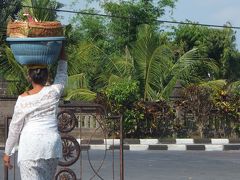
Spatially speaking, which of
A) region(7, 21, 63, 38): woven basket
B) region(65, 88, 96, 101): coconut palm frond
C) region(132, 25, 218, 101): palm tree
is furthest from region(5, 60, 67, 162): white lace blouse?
region(65, 88, 96, 101): coconut palm frond

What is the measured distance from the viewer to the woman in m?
5.14

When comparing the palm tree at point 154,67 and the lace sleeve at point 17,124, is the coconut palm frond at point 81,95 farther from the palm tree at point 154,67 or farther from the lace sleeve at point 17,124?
the lace sleeve at point 17,124

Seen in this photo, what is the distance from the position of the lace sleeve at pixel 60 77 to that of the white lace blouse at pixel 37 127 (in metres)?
0.06

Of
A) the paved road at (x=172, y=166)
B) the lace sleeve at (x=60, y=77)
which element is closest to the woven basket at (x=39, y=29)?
the lace sleeve at (x=60, y=77)

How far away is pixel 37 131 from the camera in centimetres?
518

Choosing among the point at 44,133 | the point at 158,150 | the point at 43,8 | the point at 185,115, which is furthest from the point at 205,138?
the point at 44,133

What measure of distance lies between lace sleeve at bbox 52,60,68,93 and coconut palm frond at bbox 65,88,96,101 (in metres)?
16.8

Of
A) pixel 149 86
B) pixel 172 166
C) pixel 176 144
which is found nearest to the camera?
pixel 172 166

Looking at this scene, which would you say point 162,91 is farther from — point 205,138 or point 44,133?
point 44,133

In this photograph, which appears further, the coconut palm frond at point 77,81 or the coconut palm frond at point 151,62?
the coconut palm frond at point 77,81

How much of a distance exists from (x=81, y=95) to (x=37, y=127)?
17.9 m

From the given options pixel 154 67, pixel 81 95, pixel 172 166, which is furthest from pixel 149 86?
pixel 172 166

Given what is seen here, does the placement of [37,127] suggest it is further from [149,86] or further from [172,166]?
[149,86]

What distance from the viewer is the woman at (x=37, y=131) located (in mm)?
5137
